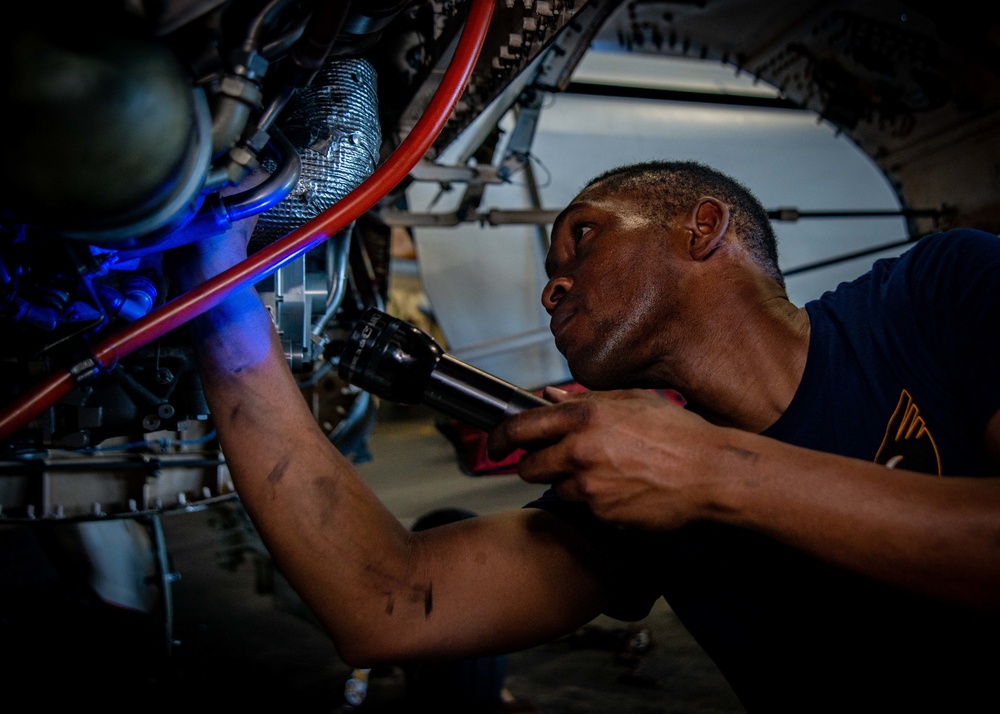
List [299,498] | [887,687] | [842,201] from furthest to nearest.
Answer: [842,201]
[887,687]
[299,498]

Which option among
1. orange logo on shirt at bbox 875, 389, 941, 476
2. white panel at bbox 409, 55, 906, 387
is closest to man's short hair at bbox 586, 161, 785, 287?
orange logo on shirt at bbox 875, 389, 941, 476

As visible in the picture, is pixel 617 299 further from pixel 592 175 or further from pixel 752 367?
pixel 592 175

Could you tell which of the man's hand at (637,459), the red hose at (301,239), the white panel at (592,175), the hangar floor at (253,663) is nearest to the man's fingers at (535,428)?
the man's hand at (637,459)

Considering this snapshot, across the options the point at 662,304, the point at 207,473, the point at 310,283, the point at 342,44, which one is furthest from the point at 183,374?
the point at 207,473

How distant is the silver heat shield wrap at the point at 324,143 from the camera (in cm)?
93

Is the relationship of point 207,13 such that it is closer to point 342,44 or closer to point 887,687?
point 342,44

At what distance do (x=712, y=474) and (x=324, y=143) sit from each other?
73 cm

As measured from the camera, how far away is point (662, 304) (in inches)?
39.8

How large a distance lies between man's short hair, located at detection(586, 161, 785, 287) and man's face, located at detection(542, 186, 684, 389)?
5 centimetres

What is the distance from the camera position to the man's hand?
25.6 inches

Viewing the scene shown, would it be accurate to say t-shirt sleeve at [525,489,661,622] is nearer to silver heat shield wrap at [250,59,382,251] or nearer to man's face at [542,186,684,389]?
man's face at [542,186,684,389]

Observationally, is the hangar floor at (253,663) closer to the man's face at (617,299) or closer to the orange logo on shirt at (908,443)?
the man's face at (617,299)

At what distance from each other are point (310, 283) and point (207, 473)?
45.6 inches

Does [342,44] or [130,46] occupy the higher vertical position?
[342,44]
